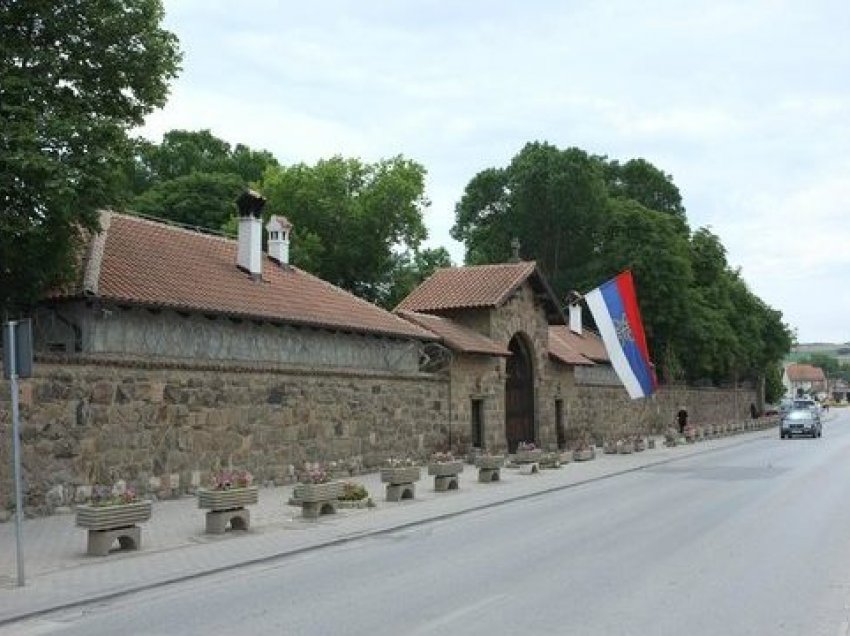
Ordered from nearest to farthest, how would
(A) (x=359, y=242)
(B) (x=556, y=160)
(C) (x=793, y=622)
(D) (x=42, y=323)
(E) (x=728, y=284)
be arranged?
1. (C) (x=793, y=622)
2. (D) (x=42, y=323)
3. (A) (x=359, y=242)
4. (B) (x=556, y=160)
5. (E) (x=728, y=284)

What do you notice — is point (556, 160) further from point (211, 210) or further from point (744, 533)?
point (744, 533)

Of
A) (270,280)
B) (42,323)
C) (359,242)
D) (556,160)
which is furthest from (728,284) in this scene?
(42,323)

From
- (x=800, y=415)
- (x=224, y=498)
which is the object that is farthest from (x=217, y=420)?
(x=800, y=415)

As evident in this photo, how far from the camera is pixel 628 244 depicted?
54.8 m

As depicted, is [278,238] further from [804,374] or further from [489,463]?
[804,374]

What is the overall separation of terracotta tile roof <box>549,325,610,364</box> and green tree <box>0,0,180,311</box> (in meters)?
26.2

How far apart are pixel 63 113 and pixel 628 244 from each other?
4283 centimetres

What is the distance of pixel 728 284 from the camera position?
225ft

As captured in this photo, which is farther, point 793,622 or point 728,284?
point 728,284

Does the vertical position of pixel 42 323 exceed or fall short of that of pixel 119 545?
it exceeds it

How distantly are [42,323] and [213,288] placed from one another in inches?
181

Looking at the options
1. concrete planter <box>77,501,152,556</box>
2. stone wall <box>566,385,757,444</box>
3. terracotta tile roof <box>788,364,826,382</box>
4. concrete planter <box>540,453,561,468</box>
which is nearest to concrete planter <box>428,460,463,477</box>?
concrete planter <box>540,453,561,468</box>

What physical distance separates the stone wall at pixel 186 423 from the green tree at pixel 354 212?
23.5 m

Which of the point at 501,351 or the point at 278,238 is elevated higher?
the point at 278,238
